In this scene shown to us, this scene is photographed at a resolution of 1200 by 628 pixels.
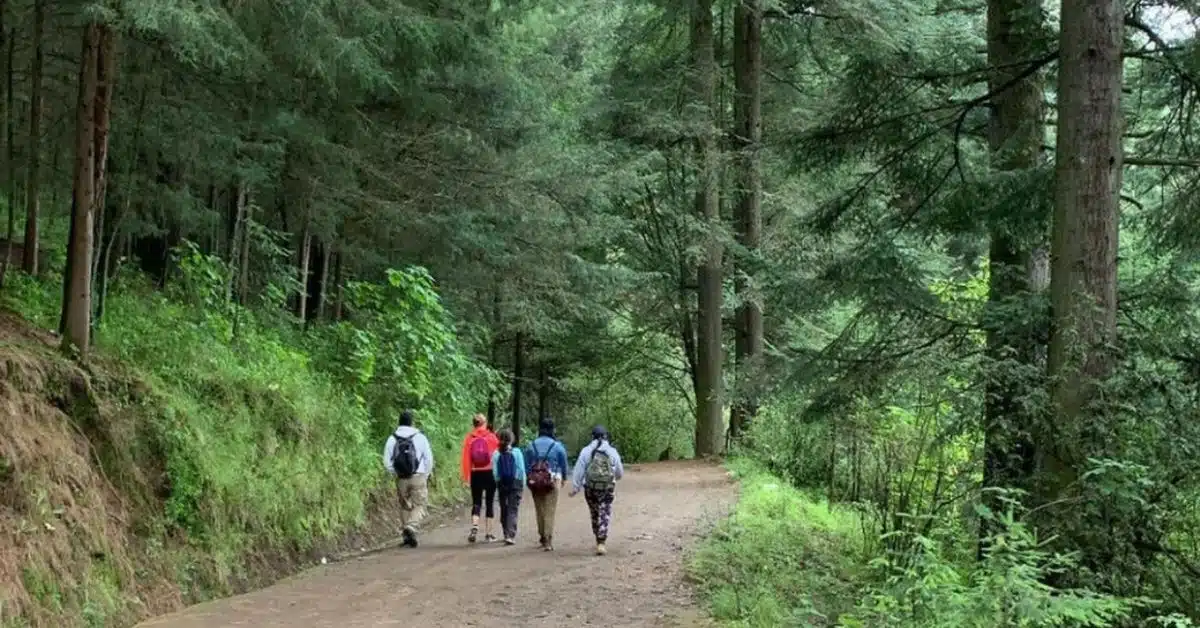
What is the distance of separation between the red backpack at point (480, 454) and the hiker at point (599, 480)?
1622 mm

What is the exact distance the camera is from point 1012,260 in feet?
32.3

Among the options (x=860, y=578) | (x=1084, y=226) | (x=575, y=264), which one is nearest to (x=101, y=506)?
(x=860, y=578)

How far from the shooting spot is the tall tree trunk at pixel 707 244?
20.8 meters

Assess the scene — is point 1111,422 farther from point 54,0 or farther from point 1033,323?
point 54,0

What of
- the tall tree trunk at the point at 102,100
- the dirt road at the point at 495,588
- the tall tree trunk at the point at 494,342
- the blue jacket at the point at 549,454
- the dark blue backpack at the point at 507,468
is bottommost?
the dirt road at the point at 495,588

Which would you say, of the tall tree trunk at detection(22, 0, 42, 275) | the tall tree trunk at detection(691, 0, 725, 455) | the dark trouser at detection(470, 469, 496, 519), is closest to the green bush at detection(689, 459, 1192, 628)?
the dark trouser at detection(470, 469, 496, 519)

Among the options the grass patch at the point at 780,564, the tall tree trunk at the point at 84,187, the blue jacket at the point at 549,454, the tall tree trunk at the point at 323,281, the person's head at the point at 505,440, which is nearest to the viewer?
the grass patch at the point at 780,564

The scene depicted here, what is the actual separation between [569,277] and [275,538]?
1274cm

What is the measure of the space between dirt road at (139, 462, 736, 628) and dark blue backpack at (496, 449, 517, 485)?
0.83 meters

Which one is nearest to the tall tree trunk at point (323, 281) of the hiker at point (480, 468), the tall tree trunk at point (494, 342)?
the tall tree trunk at point (494, 342)

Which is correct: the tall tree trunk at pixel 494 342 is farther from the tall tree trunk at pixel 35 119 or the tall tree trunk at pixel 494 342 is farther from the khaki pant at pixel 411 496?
the tall tree trunk at pixel 35 119

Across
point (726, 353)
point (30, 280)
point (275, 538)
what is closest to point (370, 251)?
point (30, 280)

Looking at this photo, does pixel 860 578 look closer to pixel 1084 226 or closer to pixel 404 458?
pixel 1084 226

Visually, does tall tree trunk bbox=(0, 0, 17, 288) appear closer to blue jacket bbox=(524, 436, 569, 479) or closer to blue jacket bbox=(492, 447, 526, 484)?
blue jacket bbox=(492, 447, 526, 484)
